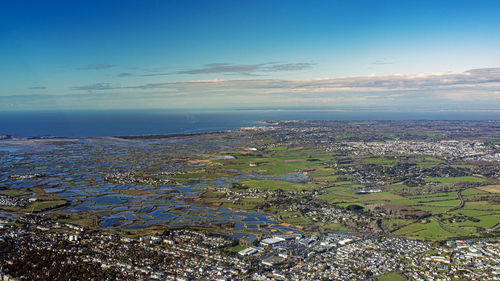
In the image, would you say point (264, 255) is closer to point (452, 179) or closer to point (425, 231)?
point (425, 231)

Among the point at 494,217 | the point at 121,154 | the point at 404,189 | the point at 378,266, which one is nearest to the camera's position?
the point at 378,266

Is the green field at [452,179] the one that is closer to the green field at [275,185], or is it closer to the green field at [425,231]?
the green field at [275,185]

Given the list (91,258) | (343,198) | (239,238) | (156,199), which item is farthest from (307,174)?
(91,258)

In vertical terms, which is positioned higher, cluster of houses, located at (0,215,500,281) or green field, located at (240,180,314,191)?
green field, located at (240,180,314,191)

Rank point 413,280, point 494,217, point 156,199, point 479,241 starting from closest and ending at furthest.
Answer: point 413,280, point 479,241, point 494,217, point 156,199

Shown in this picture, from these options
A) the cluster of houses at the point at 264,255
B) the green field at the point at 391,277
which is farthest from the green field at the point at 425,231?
the green field at the point at 391,277

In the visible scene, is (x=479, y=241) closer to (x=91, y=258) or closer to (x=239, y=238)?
(x=239, y=238)

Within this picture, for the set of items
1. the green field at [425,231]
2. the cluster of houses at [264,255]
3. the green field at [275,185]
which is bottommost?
the green field at [425,231]

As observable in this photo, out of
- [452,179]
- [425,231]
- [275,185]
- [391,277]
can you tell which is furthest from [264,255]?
[452,179]

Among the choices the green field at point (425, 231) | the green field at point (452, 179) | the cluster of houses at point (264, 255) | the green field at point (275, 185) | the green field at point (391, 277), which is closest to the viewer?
the green field at point (391, 277)

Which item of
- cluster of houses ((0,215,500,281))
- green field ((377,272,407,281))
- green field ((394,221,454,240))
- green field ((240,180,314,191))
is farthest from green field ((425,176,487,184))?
green field ((377,272,407,281))

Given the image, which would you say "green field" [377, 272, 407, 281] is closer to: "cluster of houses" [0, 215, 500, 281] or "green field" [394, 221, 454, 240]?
"cluster of houses" [0, 215, 500, 281]
